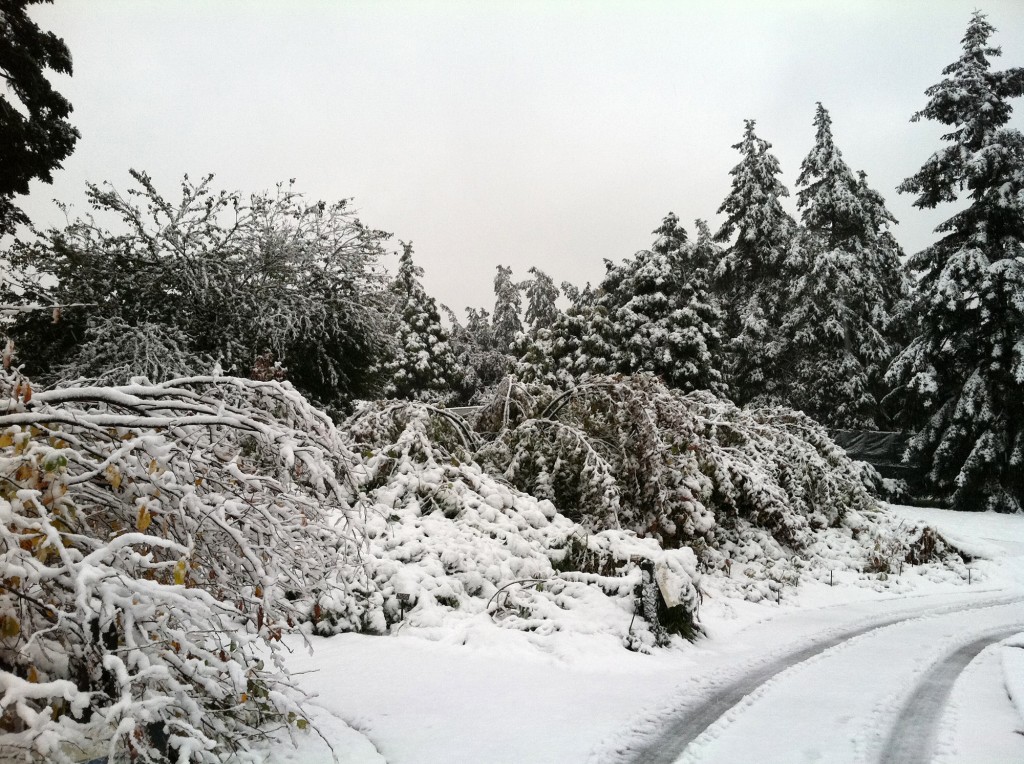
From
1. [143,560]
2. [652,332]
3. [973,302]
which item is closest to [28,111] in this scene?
[143,560]

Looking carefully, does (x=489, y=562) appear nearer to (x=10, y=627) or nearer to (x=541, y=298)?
(x=10, y=627)

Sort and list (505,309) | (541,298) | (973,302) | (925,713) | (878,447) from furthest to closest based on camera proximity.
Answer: (505,309) < (541,298) < (878,447) < (973,302) < (925,713)

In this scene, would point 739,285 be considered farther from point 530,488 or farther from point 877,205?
point 530,488

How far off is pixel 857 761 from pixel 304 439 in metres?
3.79

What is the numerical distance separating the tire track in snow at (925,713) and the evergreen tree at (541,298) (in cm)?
3217

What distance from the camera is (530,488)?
988 centimetres

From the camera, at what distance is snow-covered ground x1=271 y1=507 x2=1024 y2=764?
12.7 ft

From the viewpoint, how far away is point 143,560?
2504mm

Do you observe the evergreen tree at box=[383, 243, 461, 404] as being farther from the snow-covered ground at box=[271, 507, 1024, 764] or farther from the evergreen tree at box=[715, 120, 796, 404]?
the snow-covered ground at box=[271, 507, 1024, 764]

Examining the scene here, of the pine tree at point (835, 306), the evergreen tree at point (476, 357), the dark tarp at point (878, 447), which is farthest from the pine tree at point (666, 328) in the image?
the evergreen tree at point (476, 357)

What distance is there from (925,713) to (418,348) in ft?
92.5

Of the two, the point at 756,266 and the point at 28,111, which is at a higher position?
the point at 756,266

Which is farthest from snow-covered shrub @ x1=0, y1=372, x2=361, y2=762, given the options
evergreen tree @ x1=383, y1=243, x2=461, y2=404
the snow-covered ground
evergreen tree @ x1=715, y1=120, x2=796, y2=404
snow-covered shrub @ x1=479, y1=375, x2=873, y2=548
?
evergreen tree @ x1=383, y1=243, x2=461, y2=404

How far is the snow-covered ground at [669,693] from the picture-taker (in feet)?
12.7
